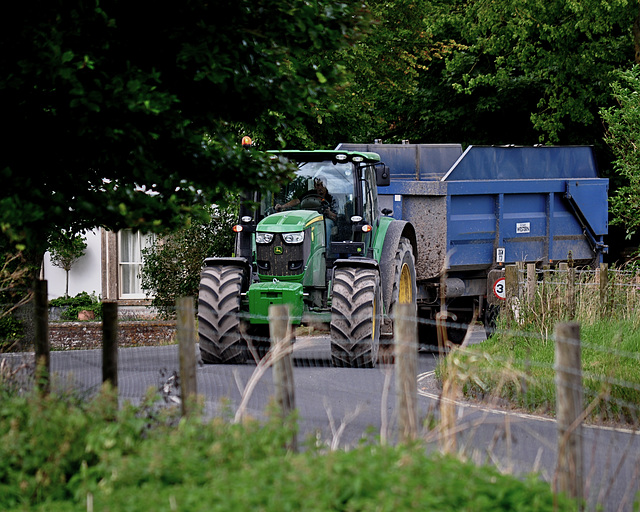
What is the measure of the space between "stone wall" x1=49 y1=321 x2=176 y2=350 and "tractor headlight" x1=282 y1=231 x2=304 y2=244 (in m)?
6.96

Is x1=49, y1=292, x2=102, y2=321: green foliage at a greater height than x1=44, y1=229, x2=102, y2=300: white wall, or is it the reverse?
Result: x1=44, y1=229, x2=102, y2=300: white wall

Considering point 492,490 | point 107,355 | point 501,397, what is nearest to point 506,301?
point 501,397

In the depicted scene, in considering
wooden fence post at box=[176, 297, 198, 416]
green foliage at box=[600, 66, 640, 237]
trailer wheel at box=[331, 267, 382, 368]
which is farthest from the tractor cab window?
green foliage at box=[600, 66, 640, 237]

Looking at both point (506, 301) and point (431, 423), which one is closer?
point (431, 423)

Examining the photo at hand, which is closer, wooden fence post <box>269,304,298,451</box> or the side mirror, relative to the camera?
wooden fence post <box>269,304,298,451</box>

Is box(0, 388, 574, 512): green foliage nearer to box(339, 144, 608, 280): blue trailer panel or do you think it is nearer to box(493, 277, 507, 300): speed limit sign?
box(339, 144, 608, 280): blue trailer panel

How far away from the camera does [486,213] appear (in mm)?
16734

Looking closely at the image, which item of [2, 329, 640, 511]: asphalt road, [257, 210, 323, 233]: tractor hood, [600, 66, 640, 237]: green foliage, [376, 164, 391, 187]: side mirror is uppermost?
[600, 66, 640, 237]: green foliage

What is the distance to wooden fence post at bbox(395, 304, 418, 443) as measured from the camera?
234 inches

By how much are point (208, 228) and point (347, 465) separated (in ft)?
53.7

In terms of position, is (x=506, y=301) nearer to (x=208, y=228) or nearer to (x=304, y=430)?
(x=304, y=430)

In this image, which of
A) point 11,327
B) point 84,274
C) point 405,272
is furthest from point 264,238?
point 84,274

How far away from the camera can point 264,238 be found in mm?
12484

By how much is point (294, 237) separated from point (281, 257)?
11.6 inches
